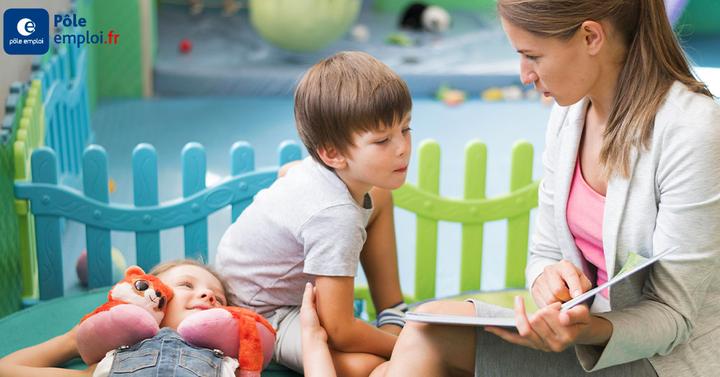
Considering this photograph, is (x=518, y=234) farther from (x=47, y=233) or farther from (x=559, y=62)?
(x=47, y=233)

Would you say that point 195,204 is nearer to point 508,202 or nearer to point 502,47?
point 508,202

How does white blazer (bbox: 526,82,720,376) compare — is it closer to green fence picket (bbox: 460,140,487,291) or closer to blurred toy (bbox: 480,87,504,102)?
green fence picket (bbox: 460,140,487,291)

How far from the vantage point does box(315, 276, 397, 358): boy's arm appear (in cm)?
164

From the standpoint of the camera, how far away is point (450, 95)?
13.6ft

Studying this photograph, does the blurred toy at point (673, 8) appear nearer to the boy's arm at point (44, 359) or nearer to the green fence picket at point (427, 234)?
the green fence picket at point (427, 234)

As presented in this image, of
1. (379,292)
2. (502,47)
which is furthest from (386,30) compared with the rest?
(379,292)

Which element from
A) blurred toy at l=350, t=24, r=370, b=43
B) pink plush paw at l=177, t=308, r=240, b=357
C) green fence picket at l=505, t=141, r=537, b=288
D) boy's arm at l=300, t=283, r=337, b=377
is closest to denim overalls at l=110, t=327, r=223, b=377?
pink plush paw at l=177, t=308, r=240, b=357

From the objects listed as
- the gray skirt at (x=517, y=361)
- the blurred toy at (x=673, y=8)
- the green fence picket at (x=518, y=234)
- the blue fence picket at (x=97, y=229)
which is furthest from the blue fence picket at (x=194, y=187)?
the blurred toy at (x=673, y=8)

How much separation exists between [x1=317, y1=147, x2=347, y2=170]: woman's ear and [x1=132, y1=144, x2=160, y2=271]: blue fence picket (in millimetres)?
553

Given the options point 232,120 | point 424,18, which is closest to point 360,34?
point 424,18

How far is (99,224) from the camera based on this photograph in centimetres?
211

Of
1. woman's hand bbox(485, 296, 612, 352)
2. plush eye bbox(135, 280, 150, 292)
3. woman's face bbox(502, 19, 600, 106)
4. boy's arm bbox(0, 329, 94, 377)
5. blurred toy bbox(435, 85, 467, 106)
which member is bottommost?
boy's arm bbox(0, 329, 94, 377)

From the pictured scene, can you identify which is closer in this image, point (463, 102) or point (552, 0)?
point (552, 0)

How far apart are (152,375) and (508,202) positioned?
3.26 ft
